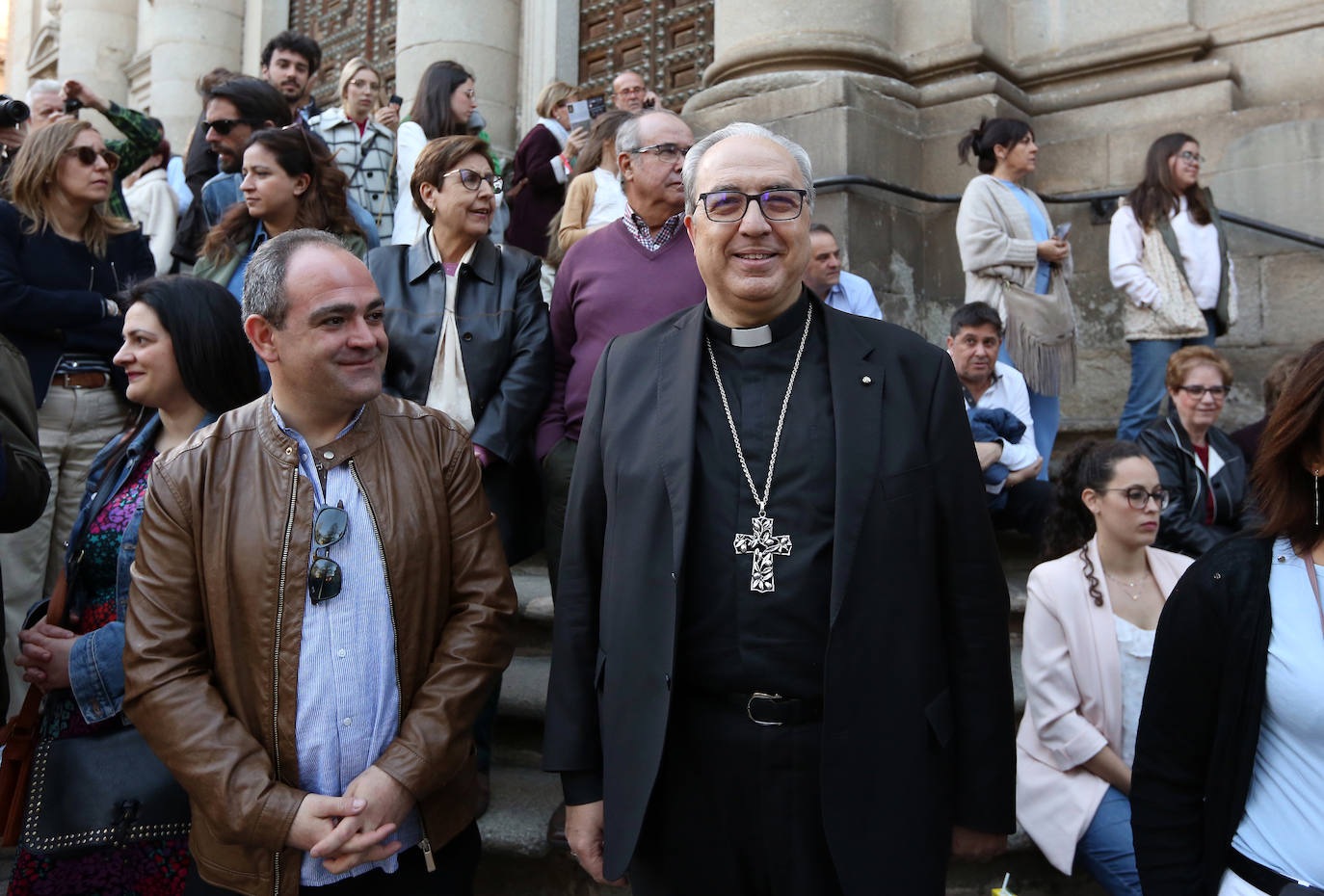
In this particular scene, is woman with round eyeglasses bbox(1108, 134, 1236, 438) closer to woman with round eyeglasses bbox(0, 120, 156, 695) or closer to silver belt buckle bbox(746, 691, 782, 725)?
silver belt buckle bbox(746, 691, 782, 725)

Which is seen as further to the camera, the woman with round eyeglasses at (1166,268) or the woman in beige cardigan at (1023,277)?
the woman with round eyeglasses at (1166,268)

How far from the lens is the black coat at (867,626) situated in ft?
6.68

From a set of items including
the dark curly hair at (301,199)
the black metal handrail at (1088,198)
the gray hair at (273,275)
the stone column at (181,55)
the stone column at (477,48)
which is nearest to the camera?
the gray hair at (273,275)

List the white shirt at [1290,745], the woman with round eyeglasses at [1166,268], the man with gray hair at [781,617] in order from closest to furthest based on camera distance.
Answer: the white shirt at [1290,745] < the man with gray hair at [781,617] < the woman with round eyeglasses at [1166,268]

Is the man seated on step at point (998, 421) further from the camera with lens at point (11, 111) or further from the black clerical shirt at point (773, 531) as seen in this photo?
the camera with lens at point (11, 111)

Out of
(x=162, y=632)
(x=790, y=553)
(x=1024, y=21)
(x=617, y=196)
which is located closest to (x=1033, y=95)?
(x=1024, y=21)

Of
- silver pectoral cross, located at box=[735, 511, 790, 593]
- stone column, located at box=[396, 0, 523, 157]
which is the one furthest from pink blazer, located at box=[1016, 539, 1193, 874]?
stone column, located at box=[396, 0, 523, 157]

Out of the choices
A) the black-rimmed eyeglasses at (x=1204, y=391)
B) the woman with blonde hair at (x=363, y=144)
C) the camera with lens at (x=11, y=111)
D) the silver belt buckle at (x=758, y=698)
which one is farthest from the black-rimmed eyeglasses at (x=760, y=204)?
the camera with lens at (x=11, y=111)

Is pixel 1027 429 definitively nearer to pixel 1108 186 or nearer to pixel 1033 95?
pixel 1108 186

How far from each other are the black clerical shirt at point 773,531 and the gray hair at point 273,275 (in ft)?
3.20

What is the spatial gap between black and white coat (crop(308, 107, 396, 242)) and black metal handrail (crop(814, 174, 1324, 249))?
2.52 m

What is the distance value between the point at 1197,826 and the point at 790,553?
3.16 ft

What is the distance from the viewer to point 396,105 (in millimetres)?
6871

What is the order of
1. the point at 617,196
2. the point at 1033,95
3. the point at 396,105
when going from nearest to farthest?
the point at 617,196, the point at 396,105, the point at 1033,95
